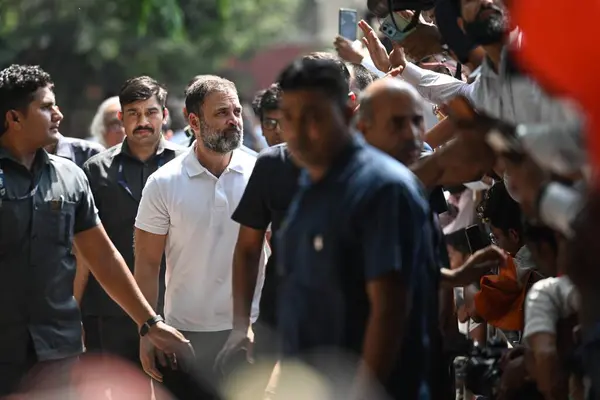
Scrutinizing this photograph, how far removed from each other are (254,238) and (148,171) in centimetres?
280

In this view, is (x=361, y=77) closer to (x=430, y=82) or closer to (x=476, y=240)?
(x=430, y=82)

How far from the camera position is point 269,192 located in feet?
22.8

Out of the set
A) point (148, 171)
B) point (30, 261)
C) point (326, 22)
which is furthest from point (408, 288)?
point (326, 22)

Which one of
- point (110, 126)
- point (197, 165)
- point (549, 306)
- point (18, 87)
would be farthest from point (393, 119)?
point (110, 126)

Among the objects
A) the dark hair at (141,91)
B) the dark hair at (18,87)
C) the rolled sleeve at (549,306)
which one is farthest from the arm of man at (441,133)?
the dark hair at (141,91)

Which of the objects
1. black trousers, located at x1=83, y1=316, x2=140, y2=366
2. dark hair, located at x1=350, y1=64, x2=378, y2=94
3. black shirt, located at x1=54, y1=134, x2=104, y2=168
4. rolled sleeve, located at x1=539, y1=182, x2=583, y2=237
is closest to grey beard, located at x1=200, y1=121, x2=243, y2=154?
dark hair, located at x1=350, y1=64, x2=378, y2=94

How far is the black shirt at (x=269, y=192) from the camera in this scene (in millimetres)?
6926

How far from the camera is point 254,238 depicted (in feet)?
23.2

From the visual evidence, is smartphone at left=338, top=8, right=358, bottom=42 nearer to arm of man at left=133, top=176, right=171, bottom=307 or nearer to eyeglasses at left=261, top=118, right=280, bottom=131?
eyeglasses at left=261, top=118, right=280, bottom=131

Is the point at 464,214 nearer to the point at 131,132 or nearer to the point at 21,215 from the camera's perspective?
the point at 131,132

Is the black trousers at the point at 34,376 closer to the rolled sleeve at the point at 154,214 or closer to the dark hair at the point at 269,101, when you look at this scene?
the rolled sleeve at the point at 154,214

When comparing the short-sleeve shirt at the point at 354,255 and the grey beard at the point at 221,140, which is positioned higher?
the short-sleeve shirt at the point at 354,255

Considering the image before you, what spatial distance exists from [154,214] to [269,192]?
5.16 ft

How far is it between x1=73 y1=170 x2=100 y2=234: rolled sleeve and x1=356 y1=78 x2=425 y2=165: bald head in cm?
242
